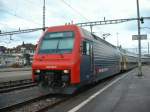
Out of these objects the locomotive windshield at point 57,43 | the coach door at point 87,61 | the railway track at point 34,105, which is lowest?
the railway track at point 34,105

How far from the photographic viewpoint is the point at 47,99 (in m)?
13.0

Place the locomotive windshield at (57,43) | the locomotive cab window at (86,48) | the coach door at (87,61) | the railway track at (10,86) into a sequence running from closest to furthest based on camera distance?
the locomotive windshield at (57,43) < the coach door at (87,61) < the locomotive cab window at (86,48) < the railway track at (10,86)

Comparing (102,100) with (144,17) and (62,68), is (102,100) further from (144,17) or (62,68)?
(144,17)

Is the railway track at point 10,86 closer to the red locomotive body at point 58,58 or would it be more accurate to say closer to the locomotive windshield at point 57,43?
the red locomotive body at point 58,58

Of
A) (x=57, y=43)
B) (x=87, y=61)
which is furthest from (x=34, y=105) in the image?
(x=87, y=61)

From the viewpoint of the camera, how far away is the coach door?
46.5 feet

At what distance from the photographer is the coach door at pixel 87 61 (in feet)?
46.5

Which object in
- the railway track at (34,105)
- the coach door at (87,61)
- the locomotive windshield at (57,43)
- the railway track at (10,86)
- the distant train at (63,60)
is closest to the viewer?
the railway track at (34,105)

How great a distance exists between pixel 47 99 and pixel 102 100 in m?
2.36

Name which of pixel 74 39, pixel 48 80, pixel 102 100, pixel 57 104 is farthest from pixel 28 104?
pixel 74 39

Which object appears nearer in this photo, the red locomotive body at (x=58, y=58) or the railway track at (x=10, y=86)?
the red locomotive body at (x=58, y=58)

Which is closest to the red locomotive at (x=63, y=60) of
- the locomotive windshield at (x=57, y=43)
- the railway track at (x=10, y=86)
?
the locomotive windshield at (x=57, y=43)

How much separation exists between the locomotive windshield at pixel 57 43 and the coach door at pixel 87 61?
777 mm

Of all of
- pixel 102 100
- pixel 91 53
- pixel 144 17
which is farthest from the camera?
pixel 144 17
